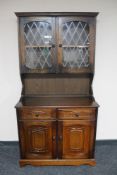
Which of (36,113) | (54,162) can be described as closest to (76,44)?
(36,113)

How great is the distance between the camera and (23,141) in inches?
89.4

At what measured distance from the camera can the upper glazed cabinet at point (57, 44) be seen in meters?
2.18

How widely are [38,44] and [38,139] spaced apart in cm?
111

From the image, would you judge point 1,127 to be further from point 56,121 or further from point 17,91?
point 56,121

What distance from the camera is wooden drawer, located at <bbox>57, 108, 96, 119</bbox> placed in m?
2.17

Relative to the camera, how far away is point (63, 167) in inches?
92.2

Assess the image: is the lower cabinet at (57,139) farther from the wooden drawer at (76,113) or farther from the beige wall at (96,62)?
the beige wall at (96,62)

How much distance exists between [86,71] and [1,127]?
1.45 metres

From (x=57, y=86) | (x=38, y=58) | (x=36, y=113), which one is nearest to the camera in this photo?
(x=36, y=113)

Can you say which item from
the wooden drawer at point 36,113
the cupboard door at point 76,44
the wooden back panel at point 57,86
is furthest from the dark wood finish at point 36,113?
the cupboard door at point 76,44

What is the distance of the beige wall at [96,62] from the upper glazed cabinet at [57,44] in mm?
309

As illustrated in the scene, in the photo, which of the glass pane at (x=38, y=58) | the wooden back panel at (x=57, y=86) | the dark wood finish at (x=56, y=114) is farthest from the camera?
the wooden back panel at (x=57, y=86)

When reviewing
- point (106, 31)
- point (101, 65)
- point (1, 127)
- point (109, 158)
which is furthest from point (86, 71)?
point (1, 127)

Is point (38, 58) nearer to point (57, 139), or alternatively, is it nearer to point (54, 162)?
point (57, 139)
